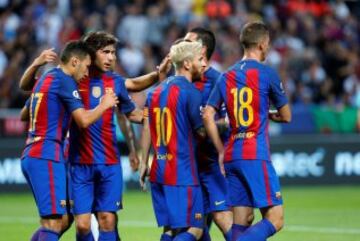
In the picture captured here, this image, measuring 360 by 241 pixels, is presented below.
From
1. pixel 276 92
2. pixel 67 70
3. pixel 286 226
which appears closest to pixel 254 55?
pixel 276 92

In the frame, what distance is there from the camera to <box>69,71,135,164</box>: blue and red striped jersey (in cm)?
988

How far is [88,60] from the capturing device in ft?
31.8

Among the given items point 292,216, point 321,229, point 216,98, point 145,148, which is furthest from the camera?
point 292,216

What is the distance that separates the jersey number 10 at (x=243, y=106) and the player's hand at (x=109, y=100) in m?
1.11

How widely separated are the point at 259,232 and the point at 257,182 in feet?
1.53

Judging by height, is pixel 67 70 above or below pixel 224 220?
above

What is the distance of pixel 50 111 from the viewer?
945cm

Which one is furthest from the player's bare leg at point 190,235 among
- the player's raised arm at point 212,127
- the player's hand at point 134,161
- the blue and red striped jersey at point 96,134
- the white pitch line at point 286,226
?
the white pitch line at point 286,226

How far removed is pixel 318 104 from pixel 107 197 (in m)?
13.2

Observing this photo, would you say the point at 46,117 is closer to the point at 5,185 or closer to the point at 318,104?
the point at 5,185

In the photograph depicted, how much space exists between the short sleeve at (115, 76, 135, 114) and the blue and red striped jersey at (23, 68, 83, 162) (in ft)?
2.08

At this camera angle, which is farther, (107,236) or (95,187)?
(95,187)

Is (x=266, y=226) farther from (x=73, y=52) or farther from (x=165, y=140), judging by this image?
(x=73, y=52)

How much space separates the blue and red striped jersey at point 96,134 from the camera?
9.88m
